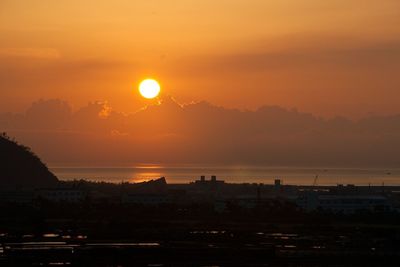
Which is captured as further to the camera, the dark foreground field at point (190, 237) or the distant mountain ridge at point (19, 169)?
the distant mountain ridge at point (19, 169)

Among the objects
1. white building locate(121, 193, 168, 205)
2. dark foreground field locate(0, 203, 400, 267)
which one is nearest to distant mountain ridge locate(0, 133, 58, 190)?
white building locate(121, 193, 168, 205)

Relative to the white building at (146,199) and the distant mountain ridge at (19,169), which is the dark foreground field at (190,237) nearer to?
the white building at (146,199)

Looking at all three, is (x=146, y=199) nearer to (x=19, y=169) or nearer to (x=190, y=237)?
(x=19, y=169)

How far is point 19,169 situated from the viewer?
120 metres

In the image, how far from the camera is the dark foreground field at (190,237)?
3925cm

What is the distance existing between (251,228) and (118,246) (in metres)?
17.2

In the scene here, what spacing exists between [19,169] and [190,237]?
74188 millimetres

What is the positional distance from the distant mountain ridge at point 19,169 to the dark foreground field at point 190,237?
40017 mm

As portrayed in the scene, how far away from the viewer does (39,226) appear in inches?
2251

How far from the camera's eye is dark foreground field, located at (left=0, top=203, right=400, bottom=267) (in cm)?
3925

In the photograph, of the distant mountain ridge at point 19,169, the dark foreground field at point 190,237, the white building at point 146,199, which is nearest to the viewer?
the dark foreground field at point 190,237

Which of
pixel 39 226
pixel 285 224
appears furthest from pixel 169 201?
pixel 39 226

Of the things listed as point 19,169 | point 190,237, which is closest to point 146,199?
point 19,169

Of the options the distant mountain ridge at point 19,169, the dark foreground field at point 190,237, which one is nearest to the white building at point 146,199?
the dark foreground field at point 190,237
